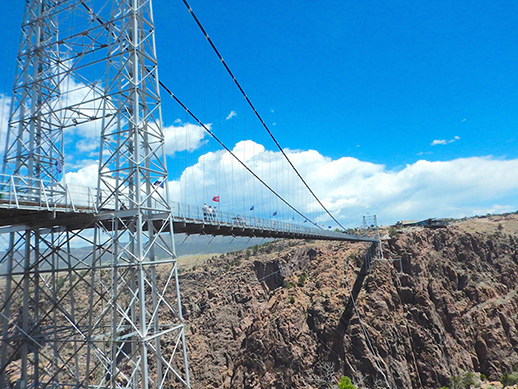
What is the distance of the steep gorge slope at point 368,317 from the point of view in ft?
104

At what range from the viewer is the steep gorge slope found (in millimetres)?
31781

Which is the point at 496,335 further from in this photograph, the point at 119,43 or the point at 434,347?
the point at 119,43

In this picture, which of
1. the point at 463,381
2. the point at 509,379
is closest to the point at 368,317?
the point at 463,381

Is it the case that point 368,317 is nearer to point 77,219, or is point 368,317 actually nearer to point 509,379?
point 509,379

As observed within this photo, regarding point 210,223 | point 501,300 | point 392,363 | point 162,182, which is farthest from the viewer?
point 501,300

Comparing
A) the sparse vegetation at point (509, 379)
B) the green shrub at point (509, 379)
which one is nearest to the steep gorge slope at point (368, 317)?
the sparse vegetation at point (509, 379)

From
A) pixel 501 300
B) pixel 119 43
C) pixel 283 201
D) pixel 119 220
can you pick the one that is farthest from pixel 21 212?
pixel 501 300

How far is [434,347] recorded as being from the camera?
32562 millimetres

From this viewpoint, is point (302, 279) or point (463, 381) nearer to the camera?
point (463, 381)

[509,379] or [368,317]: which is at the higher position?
[368,317]

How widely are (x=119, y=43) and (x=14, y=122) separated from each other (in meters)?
5.14

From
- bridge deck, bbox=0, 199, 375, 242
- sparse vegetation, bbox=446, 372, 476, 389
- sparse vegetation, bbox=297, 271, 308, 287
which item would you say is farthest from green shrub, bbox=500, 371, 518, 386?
bridge deck, bbox=0, 199, 375, 242

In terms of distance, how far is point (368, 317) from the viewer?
3375cm

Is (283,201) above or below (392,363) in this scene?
above
